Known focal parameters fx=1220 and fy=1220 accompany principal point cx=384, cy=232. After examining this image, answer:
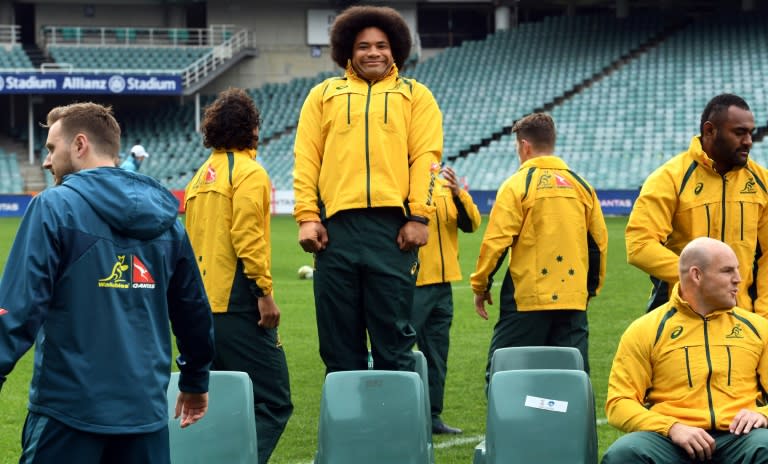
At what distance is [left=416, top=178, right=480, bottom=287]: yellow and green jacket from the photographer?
7.83m

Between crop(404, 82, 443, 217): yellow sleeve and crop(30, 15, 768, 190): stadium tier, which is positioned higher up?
crop(30, 15, 768, 190): stadium tier

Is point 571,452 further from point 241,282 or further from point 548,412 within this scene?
point 241,282

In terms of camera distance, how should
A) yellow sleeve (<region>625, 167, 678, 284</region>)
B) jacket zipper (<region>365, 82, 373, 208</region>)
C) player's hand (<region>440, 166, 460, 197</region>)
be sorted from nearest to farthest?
1. jacket zipper (<region>365, 82, 373, 208</region>)
2. yellow sleeve (<region>625, 167, 678, 284</region>)
3. player's hand (<region>440, 166, 460, 197</region>)

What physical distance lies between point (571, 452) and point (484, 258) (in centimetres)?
190

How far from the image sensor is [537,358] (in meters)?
6.08

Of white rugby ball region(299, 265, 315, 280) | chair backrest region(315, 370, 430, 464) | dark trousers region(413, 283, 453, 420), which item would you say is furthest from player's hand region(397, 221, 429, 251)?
white rugby ball region(299, 265, 315, 280)

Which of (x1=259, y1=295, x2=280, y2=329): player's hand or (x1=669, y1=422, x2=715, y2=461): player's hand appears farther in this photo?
(x1=259, y1=295, x2=280, y2=329): player's hand

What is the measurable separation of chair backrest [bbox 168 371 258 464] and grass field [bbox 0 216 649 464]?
169cm

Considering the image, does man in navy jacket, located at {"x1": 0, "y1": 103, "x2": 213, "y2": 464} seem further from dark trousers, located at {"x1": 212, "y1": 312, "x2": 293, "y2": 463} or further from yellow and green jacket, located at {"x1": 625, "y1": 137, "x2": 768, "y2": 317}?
yellow and green jacket, located at {"x1": 625, "y1": 137, "x2": 768, "y2": 317}

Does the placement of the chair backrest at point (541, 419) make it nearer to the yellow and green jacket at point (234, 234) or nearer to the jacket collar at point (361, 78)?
the yellow and green jacket at point (234, 234)

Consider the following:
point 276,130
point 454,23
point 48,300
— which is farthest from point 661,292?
point 454,23

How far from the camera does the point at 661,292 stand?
19.9 ft

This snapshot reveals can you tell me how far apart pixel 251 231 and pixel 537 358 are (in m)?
1.56

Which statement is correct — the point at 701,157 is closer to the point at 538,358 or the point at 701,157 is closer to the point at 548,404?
the point at 538,358
